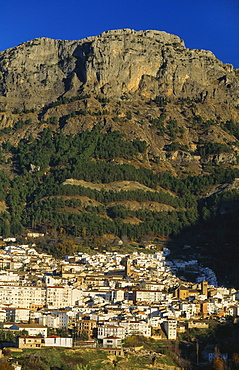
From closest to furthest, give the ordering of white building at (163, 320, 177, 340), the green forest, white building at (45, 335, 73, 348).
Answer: white building at (45, 335, 73, 348)
white building at (163, 320, 177, 340)
the green forest

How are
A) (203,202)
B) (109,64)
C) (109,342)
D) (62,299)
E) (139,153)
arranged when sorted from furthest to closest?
(109,64) → (139,153) → (203,202) → (62,299) → (109,342)

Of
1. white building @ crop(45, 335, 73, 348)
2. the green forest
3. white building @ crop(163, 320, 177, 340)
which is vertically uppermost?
the green forest

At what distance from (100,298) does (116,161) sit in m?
62.6

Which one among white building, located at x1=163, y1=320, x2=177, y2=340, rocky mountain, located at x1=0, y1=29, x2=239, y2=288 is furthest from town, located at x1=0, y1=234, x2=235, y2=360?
rocky mountain, located at x1=0, y1=29, x2=239, y2=288

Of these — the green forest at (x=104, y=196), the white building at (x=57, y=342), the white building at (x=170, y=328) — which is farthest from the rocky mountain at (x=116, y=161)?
the white building at (x=57, y=342)

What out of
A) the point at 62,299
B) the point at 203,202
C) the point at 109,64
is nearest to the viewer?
the point at 62,299

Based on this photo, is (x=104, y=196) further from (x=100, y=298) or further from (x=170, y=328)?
(x=170, y=328)

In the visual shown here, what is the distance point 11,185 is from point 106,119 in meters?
26.2

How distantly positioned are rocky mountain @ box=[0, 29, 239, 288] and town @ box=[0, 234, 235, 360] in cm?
1067

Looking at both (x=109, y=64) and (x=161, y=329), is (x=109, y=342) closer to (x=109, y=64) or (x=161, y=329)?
(x=161, y=329)

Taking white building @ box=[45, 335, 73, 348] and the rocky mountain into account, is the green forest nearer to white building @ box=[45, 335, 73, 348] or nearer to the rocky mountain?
the rocky mountain

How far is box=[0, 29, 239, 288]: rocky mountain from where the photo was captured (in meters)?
152

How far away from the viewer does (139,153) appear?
17725 cm

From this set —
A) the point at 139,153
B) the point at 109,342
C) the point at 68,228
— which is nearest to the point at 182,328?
the point at 109,342
